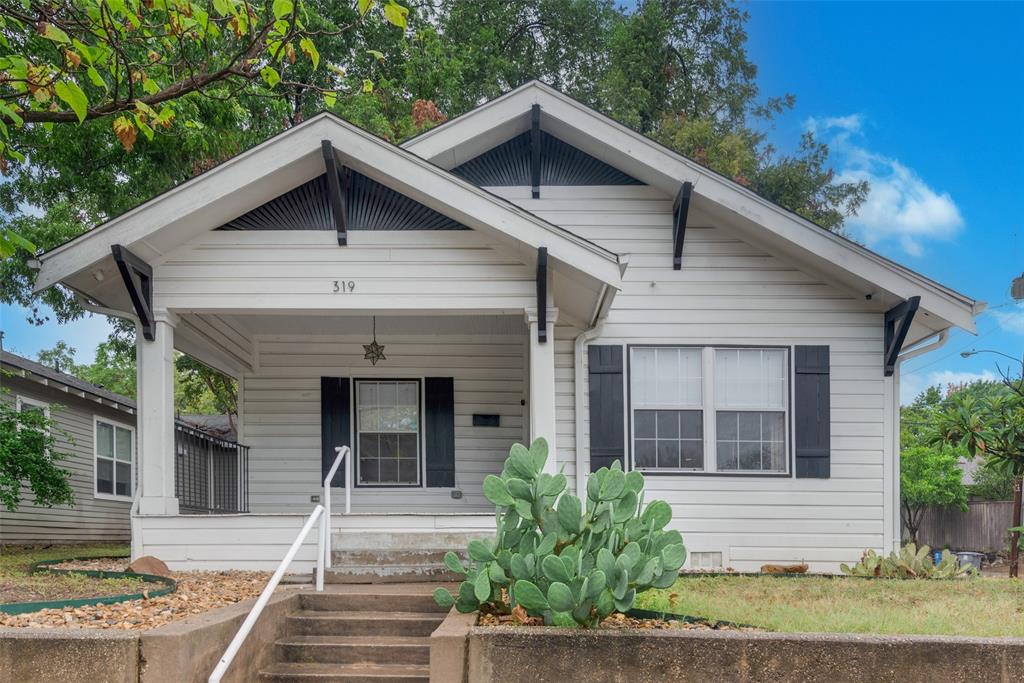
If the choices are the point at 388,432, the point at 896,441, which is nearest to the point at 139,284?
the point at 388,432

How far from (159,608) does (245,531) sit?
2.22 meters

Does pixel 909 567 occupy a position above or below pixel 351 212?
below

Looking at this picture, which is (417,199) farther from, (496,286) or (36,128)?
(36,128)

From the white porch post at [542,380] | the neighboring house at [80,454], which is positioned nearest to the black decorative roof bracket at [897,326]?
the white porch post at [542,380]

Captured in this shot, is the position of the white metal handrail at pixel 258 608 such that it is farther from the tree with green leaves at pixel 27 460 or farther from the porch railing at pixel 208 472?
the tree with green leaves at pixel 27 460

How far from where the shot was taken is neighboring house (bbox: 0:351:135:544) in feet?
48.0

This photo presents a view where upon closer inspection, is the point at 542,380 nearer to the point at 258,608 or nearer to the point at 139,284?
the point at 139,284

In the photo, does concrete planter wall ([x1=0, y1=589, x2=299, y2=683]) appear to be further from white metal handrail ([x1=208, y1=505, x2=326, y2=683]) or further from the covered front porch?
the covered front porch

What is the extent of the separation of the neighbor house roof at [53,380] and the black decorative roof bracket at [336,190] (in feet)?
24.5

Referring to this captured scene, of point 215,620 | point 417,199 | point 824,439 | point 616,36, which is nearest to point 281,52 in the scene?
point 417,199

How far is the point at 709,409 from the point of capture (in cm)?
1009

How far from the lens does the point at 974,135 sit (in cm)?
7200

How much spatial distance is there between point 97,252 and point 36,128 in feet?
19.0

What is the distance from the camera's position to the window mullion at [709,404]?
33.0 feet
